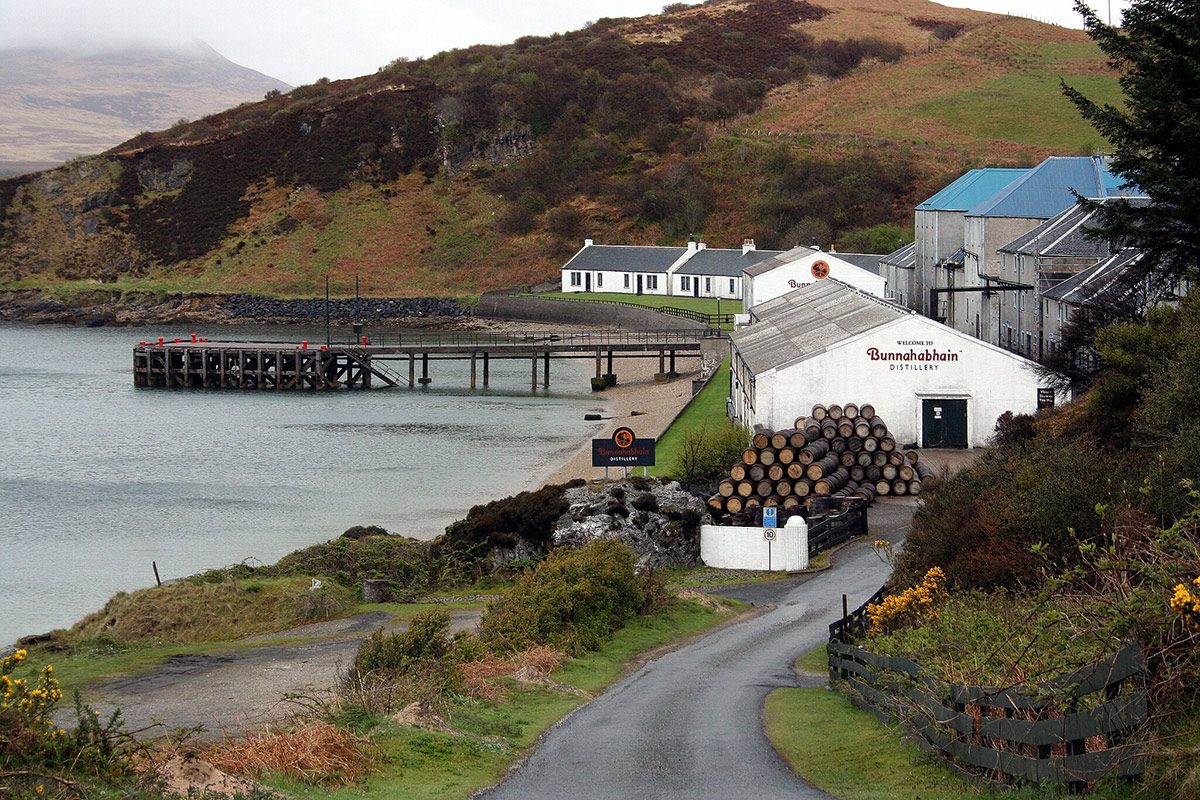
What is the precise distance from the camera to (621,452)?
100ft

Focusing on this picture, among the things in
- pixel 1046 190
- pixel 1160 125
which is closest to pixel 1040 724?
pixel 1160 125

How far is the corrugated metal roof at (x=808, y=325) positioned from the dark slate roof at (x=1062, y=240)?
608 centimetres

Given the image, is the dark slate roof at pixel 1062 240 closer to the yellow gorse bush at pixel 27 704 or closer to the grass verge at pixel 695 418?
the grass verge at pixel 695 418

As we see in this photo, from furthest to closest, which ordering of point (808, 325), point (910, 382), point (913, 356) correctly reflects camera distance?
1. point (808, 325)
2. point (910, 382)
3. point (913, 356)

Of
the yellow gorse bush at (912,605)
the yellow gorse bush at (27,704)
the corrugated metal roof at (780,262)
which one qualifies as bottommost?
the yellow gorse bush at (912,605)

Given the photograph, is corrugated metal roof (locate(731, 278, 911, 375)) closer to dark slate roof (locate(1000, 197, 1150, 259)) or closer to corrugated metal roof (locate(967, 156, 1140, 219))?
dark slate roof (locate(1000, 197, 1150, 259))

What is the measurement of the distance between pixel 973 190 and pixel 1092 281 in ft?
75.7

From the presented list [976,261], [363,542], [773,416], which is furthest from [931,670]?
[976,261]

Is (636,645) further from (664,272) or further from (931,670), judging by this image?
(664,272)

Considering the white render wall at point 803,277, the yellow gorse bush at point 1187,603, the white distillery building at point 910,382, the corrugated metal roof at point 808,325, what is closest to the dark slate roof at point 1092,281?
the white distillery building at point 910,382

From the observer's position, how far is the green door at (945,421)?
37.8m

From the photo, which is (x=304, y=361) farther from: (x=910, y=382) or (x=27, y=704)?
(x=27, y=704)

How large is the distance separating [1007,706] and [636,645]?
32.7 ft

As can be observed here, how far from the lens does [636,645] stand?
62.8 feet
